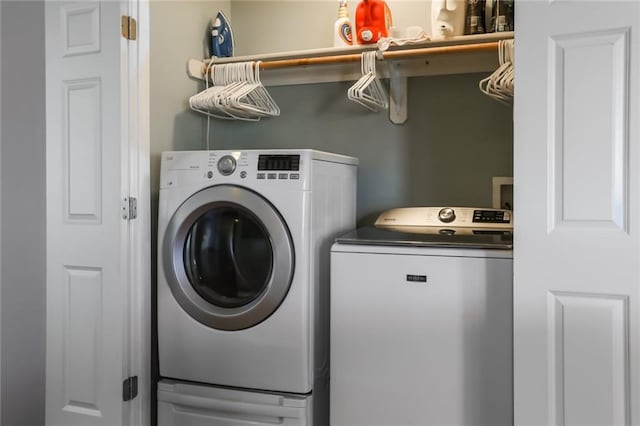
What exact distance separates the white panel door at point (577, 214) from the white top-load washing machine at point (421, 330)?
0.12 metres

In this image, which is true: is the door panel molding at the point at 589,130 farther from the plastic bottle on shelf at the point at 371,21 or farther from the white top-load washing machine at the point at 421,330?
the plastic bottle on shelf at the point at 371,21

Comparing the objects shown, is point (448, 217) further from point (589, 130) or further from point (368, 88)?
point (589, 130)

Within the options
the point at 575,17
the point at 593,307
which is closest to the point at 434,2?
the point at 575,17

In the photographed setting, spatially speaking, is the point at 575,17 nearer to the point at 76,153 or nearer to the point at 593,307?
the point at 593,307

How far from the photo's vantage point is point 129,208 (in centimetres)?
205

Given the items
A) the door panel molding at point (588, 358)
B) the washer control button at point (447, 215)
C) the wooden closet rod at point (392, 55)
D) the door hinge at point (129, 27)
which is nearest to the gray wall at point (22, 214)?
the door hinge at point (129, 27)

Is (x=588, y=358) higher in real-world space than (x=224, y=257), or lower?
lower

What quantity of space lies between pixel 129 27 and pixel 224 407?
4.71 ft

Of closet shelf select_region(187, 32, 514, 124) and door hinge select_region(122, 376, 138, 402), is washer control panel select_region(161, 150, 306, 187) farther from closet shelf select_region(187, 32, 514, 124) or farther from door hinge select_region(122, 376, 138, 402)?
door hinge select_region(122, 376, 138, 402)

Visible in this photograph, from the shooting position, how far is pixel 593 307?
1460 millimetres

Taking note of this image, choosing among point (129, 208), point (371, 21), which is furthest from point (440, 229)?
point (129, 208)

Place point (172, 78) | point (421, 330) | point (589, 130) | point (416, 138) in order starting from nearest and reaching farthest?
1. point (589, 130)
2. point (421, 330)
3. point (172, 78)
4. point (416, 138)

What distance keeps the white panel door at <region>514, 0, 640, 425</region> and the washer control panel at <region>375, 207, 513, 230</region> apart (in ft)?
1.94

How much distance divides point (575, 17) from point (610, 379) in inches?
37.7
